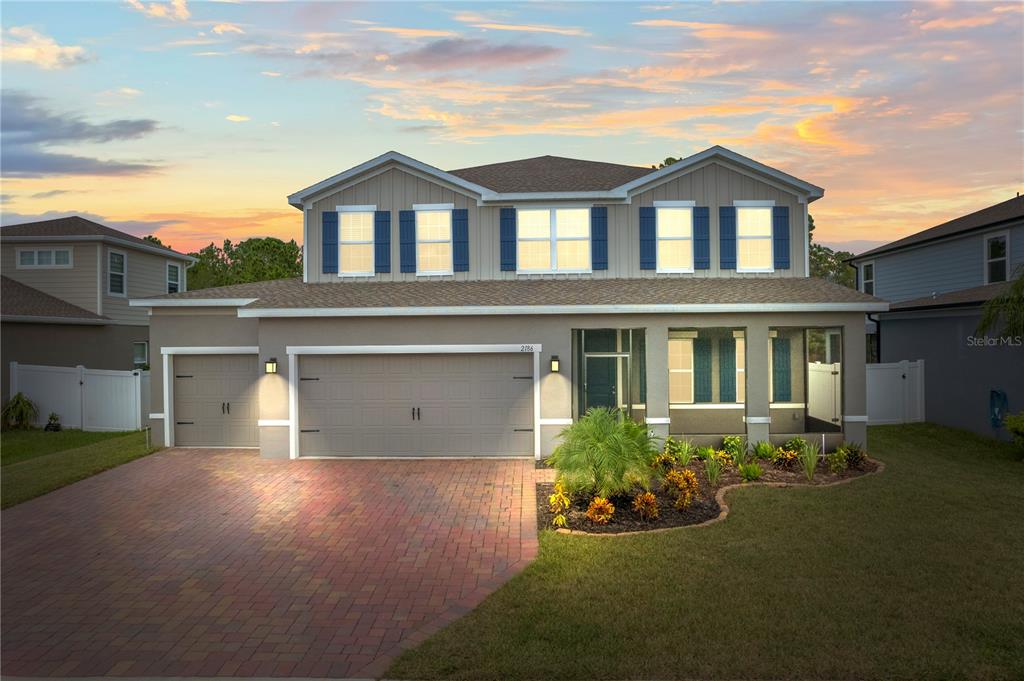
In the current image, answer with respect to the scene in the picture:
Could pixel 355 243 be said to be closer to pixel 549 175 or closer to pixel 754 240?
pixel 549 175

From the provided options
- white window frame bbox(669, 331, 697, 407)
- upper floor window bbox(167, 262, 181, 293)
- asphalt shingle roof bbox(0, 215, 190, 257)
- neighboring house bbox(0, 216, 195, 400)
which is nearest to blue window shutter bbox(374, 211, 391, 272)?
white window frame bbox(669, 331, 697, 407)

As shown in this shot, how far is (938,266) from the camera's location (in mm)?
21469

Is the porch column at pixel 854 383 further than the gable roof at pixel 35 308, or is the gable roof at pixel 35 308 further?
the gable roof at pixel 35 308

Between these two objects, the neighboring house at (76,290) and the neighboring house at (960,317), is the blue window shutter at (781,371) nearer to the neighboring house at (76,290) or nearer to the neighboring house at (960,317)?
the neighboring house at (960,317)

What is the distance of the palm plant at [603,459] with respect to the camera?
10.1 metres

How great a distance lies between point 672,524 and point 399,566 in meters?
3.93

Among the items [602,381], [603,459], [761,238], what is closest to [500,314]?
[602,381]

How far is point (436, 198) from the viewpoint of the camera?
16625 millimetres

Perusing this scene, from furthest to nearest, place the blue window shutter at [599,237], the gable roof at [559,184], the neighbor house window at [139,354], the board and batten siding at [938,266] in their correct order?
1. the neighbor house window at [139,354]
2. the board and batten siding at [938,266]
3. the blue window shutter at [599,237]
4. the gable roof at [559,184]

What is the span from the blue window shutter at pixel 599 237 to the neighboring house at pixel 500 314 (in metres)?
0.05

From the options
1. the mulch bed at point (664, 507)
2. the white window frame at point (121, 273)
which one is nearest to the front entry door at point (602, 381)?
the mulch bed at point (664, 507)

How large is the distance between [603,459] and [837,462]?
556cm

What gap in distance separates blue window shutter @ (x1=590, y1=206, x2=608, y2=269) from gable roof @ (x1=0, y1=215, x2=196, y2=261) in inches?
676

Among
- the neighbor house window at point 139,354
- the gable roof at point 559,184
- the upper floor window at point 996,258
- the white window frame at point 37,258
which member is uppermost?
the gable roof at point 559,184
